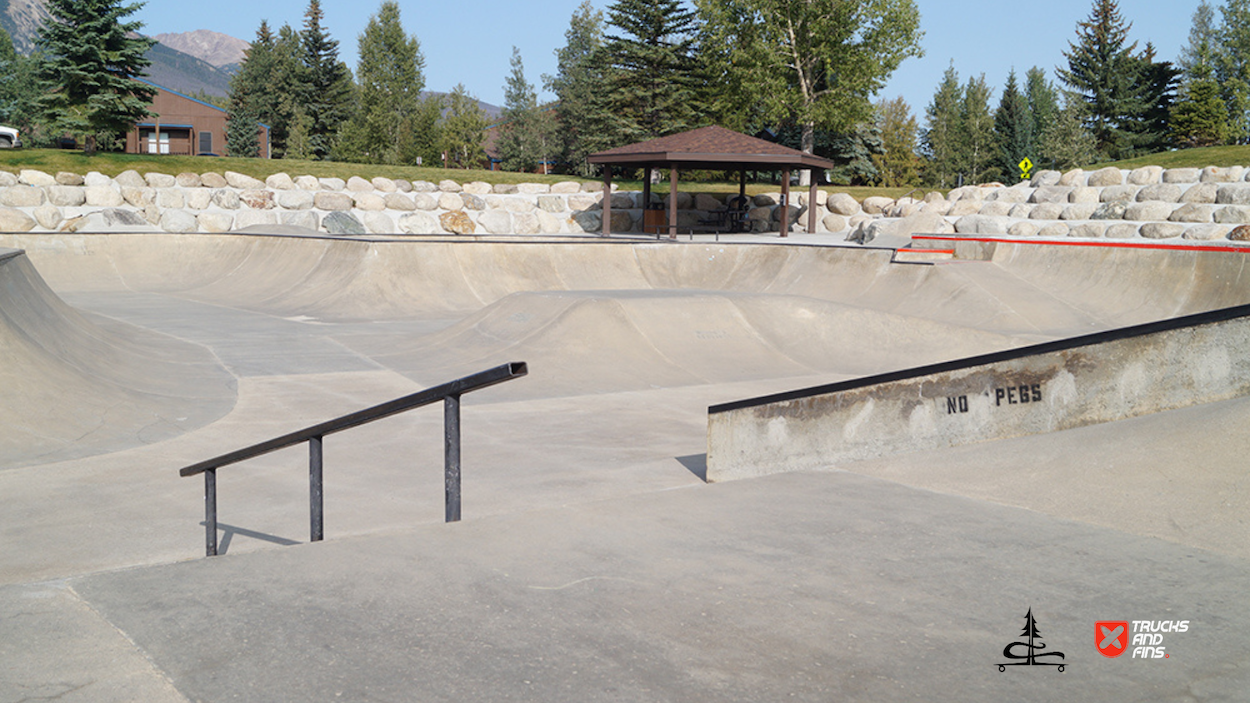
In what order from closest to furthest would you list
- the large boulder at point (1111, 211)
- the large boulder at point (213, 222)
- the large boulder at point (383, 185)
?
the large boulder at point (1111, 211) < the large boulder at point (213, 222) < the large boulder at point (383, 185)

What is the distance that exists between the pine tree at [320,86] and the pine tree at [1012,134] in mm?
43752

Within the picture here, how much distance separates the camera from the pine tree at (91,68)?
1228 inches

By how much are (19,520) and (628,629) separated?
5.12 m

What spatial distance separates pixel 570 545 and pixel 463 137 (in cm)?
5504

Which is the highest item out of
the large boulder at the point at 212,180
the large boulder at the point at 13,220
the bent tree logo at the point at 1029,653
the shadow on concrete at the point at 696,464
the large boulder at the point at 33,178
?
the large boulder at the point at 212,180

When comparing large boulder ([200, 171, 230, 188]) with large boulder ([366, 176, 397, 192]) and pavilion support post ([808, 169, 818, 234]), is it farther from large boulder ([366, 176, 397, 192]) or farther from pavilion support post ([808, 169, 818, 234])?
pavilion support post ([808, 169, 818, 234])

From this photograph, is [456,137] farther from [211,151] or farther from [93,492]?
[93,492]

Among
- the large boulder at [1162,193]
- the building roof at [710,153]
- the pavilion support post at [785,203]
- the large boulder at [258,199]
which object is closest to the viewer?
the large boulder at [1162,193]

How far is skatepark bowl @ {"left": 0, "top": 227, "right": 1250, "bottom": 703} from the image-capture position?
2578 millimetres

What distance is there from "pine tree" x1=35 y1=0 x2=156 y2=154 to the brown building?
1039 inches

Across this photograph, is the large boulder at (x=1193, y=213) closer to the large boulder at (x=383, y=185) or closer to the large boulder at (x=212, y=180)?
the large boulder at (x=383, y=185)

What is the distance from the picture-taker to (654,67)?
151ft

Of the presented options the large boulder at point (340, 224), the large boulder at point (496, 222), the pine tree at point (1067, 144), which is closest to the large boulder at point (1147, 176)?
the pine tree at point (1067, 144)

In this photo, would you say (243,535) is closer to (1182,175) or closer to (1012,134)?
(1182,175)
